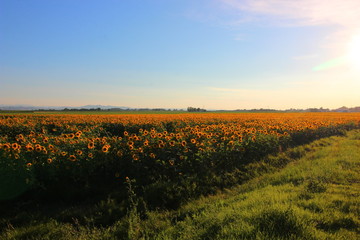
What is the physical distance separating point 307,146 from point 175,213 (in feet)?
Result: 31.2

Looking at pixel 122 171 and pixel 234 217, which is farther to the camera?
pixel 122 171

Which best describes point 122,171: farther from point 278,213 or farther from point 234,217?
point 278,213

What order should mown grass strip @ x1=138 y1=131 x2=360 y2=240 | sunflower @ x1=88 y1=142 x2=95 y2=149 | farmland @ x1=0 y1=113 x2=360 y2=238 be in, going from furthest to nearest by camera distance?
sunflower @ x1=88 y1=142 x2=95 y2=149, farmland @ x1=0 y1=113 x2=360 y2=238, mown grass strip @ x1=138 y1=131 x2=360 y2=240

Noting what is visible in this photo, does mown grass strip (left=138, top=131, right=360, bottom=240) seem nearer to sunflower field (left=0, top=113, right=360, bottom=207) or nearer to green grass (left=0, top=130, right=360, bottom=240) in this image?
green grass (left=0, top=130, right=360, bottom=240)

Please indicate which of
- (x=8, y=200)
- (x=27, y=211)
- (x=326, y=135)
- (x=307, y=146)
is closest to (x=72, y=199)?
(x=27, y=211)

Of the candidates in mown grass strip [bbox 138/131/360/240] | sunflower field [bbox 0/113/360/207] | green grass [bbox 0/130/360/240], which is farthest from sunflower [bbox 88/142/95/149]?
mown grass strip [bbox 138/131/360/240]

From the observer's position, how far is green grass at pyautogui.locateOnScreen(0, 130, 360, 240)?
3.32 metres

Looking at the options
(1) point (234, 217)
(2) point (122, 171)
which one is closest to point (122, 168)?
(2) point (122, 171)

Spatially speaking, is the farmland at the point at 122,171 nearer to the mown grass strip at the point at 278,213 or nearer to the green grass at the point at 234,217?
the green grass at the point at 234,217

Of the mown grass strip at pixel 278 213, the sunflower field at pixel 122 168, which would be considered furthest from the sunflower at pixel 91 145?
the mown grass strip at pixel 278 213

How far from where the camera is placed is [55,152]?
6141 mm

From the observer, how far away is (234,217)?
3719 mm

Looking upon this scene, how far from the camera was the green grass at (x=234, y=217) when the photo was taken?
332 centimetres

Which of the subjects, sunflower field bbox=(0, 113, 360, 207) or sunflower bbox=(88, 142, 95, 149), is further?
sunflower bbox=(88, 142, 95, 149)
